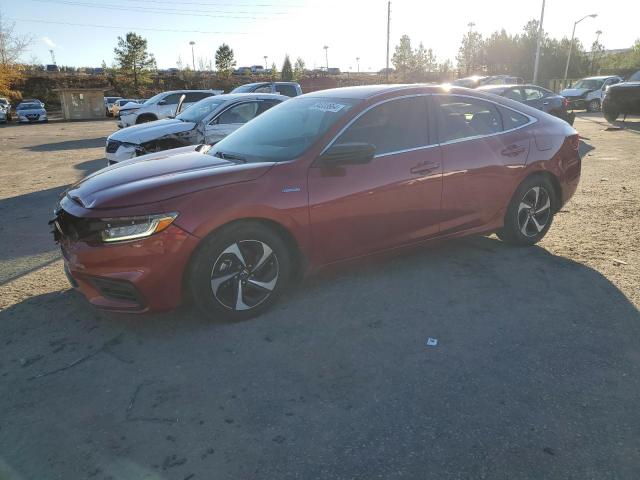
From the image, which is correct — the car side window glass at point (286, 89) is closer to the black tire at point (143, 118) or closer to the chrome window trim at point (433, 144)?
the black tire at point (143, 118)

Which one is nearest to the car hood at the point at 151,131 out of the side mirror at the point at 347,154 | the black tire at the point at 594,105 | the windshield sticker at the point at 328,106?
the windshield sticker at the point at 328,106

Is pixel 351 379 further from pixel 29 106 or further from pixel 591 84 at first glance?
pixel 29 106

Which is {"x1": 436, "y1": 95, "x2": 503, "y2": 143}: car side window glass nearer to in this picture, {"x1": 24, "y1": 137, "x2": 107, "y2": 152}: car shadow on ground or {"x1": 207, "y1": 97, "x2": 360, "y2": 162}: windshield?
{"x1": 207, "y1": 97, "x2": 360, "y2": 162}: windshield

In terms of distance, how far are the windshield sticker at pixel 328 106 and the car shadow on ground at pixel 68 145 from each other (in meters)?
13.7

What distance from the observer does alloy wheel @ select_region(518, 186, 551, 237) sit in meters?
4.98

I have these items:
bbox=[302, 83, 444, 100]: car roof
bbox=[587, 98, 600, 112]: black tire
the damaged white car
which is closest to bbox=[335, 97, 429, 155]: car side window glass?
bbox=[302, 83, 444, 100]: car roof

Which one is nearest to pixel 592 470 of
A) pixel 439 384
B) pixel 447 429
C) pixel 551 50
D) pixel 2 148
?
pixel 447 429

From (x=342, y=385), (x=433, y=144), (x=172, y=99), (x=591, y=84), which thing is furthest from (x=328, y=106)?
(x=591, y=84)

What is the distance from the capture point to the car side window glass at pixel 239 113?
28.6ft

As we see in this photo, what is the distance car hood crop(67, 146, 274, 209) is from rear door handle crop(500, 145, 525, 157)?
234 centimetres

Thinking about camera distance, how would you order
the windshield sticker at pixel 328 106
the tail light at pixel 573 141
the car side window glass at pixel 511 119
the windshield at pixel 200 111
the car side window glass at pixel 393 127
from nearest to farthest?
the car side window glass at pixel 393 127 → the windshield sticker at pixel 328 106 → the car side window glass at pixel 511 119 → the tail light at pixel 573 141 → the windshield at pixel 200 111

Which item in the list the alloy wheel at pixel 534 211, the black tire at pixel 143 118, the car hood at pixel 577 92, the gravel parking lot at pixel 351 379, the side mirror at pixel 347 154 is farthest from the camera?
the car hood at pixel 577 92

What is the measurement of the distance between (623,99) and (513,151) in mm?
15894

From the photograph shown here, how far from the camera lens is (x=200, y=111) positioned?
30.4 feet
